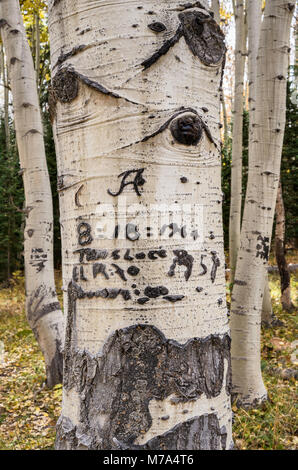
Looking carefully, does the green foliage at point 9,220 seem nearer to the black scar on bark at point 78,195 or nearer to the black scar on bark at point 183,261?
the black scar on bark at point 78,195

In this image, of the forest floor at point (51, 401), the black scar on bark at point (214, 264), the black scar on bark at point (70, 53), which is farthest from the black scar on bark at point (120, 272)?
the forest floor at point (51, 401)

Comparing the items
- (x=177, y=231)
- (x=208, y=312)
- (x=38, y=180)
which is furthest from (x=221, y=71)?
(x=38, y=180)

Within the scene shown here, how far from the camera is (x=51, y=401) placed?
380 centimetres

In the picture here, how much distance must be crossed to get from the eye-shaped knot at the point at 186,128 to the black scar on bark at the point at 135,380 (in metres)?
0.50

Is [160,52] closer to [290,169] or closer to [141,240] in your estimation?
[141,240]

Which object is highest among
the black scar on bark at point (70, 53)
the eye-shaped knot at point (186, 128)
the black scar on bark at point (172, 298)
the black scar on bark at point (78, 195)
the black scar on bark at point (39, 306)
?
the black scar on bark at point (70, 53)

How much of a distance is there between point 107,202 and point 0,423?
3.32 meters

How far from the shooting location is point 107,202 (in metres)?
0.97

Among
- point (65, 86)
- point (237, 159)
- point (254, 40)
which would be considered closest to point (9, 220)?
point (237, 159)

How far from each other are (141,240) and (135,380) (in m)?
0.35

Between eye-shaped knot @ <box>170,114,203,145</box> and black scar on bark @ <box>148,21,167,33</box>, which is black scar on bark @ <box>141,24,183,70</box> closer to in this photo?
black scar on bark @ <box>148,21,167,33</box>

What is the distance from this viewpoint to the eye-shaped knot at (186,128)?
970 mm

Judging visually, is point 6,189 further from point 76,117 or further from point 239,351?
point 76,117

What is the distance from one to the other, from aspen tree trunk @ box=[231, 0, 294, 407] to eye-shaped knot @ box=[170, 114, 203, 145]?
231 centimetres
